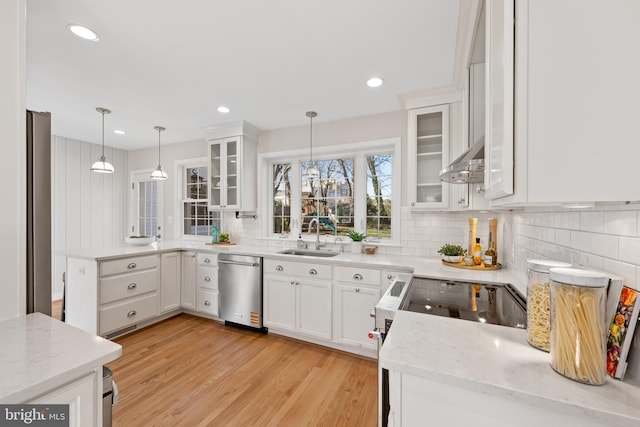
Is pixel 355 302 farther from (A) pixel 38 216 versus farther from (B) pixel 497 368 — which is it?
(A) pixel 38 216

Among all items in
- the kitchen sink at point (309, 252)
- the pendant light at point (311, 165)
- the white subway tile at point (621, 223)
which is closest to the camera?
the white subway tile at point (621, 223)

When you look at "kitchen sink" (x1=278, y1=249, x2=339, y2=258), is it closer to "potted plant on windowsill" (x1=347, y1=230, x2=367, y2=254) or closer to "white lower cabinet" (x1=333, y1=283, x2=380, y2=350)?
"potted plant on windowsill" (x1=347, y1=230, x2=367, y2=254)

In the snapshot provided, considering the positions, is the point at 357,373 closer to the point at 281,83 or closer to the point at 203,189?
the point at 281,83

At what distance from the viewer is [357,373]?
7.63 ft

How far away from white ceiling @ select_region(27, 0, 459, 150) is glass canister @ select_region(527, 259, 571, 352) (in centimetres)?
150

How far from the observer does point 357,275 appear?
257 cm

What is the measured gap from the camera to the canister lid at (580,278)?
0.66m

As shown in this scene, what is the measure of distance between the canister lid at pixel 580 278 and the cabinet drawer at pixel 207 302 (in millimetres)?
3351

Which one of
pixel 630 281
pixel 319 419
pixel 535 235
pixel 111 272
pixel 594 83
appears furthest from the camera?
pixel 111 272

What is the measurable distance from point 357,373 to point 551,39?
246 cm

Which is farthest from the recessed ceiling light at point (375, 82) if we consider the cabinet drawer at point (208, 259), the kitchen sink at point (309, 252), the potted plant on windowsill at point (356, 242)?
the cabinet drawer at point (208, 259)

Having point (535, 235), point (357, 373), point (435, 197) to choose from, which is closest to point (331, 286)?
point (357, 373)

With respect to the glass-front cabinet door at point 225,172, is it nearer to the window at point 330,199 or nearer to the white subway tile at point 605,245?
the window at point 330,199

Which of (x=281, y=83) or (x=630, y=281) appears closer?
(x=630, y=281)
